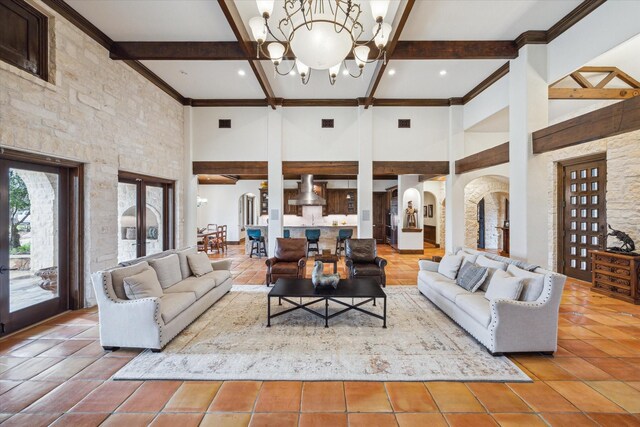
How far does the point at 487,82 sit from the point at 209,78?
5.69 metres

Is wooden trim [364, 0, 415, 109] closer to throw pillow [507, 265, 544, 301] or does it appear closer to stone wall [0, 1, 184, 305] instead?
throw pillow [507, 265, 544, 301]

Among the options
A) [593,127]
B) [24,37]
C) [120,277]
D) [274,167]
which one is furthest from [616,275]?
[24,37]

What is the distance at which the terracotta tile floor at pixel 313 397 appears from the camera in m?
2.02

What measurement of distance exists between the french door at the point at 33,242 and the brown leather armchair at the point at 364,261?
172 inches

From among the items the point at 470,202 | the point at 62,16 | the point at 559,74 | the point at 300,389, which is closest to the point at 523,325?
the point at 300,389

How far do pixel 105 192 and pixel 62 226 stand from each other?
2.40 feet

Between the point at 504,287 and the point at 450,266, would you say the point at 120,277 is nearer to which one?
the point at 504,287

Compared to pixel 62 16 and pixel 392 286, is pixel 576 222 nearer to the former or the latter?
pixel 392 286

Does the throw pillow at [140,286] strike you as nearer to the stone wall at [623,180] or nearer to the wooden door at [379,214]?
the stone wall at [623,180]

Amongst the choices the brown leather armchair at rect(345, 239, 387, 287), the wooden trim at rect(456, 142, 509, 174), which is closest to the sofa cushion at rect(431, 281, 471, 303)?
the brown leather armchair at rect(345, 239, 387, 287)

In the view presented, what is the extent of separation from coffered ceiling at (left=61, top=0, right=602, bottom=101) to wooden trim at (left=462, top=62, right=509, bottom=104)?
88 mm

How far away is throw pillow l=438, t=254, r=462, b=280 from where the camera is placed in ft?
14.1

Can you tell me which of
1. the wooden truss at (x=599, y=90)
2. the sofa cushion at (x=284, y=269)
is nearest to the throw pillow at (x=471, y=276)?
the sofa cushion at (x=284, y=269)

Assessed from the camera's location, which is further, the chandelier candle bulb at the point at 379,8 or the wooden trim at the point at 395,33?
the wooden trim at the point at 395,33
